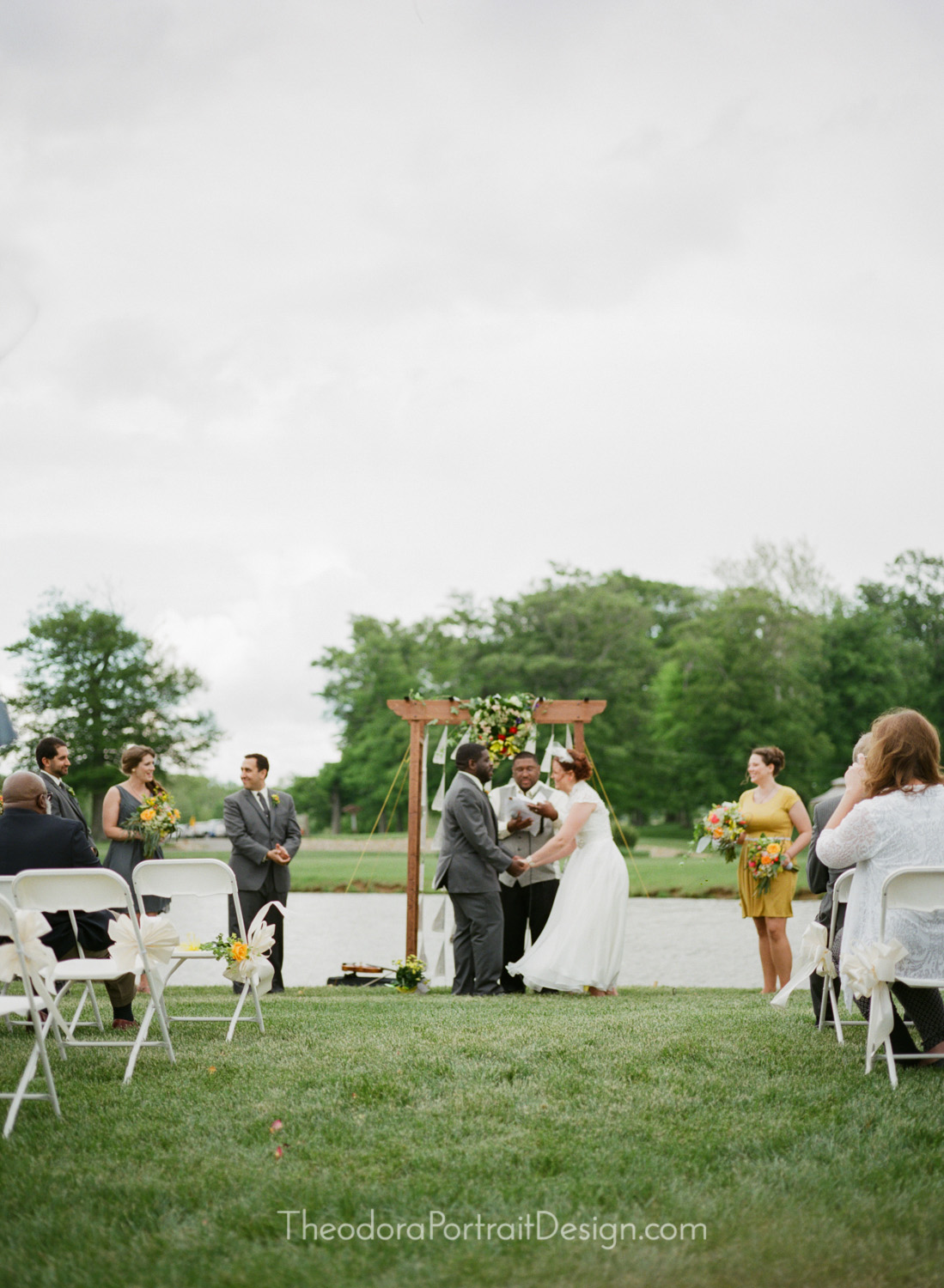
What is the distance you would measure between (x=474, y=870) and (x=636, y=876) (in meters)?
26.2

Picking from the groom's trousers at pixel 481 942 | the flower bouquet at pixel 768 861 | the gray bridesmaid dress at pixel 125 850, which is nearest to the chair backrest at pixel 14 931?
the gray bridesmaid dress at pixel 125 850

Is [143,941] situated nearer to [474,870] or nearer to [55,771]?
[55,771]

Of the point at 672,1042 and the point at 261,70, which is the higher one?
the point at 261,70

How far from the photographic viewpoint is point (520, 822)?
10422mm

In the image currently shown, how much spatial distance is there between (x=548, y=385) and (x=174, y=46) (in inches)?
776

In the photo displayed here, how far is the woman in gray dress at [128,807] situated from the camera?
935cm

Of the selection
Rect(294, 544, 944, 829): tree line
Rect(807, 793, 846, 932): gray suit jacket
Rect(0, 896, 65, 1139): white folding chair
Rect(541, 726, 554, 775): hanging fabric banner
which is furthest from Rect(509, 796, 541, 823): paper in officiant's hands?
Rect(294, 544, 944, 829): tree line

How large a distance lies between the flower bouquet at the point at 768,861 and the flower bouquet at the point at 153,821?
468 cm

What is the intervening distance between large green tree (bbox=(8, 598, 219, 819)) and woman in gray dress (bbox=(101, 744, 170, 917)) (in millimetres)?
37484

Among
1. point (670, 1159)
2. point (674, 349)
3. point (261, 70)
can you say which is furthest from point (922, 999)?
point (674, 349)

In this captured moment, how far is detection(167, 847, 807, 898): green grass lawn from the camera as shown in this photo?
3077cm

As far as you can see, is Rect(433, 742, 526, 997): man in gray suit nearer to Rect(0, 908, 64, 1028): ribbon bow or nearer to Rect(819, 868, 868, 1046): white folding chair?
Rect(819, 868, 868, 1046): white folding chair

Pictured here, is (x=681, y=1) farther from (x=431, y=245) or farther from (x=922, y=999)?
(x=922, y=999)

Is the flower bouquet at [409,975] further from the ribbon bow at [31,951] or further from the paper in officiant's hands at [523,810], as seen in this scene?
the ribbon bow at [31,951]
